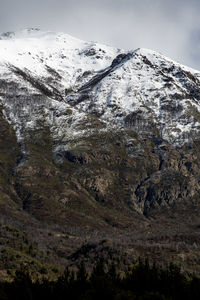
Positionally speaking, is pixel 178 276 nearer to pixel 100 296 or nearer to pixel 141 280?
pixel 141 280

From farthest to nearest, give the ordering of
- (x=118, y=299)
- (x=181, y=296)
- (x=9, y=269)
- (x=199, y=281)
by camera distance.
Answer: (x=9, y=269), (x=199, y=281), (x=181, y=296), (x=118, y=299)

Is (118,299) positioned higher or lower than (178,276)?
lower

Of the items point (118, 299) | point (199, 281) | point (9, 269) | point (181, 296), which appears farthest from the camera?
point (9, 269)

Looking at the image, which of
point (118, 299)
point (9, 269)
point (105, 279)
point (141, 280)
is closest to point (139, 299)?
point (118, 299)

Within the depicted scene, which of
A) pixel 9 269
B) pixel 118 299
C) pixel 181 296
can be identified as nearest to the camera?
pixel 118 299

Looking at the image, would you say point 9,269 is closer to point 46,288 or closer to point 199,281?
point 46,288

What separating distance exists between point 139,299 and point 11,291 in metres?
30.2

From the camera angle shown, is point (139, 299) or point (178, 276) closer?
point (139, 299)

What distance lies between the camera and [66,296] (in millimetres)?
105750

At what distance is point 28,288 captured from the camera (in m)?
107

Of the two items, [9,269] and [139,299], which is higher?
[9,269]

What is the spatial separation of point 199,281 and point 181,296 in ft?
40.2

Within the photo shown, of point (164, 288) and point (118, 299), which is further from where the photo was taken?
point (164, 288)

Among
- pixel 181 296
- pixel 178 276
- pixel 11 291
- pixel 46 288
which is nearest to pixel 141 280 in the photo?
pixel 178 276
